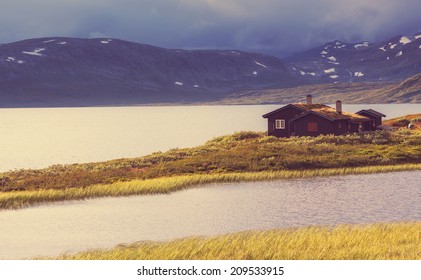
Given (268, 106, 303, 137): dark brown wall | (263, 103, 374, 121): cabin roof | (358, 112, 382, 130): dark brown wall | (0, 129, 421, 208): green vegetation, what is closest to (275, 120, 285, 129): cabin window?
(268, 106, 303, 137): dark brown wall

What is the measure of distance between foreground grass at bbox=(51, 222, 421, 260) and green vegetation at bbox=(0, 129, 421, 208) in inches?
811

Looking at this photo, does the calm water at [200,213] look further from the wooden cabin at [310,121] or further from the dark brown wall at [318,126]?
the wooden cabin at [310,121]

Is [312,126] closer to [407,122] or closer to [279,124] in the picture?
[279,124]

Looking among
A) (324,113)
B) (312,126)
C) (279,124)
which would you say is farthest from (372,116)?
(279,124)

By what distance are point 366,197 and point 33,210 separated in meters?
22.0

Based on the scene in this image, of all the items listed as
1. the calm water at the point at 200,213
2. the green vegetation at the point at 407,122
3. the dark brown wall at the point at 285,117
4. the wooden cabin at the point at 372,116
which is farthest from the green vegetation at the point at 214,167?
the green vegetation at the point at 407,122

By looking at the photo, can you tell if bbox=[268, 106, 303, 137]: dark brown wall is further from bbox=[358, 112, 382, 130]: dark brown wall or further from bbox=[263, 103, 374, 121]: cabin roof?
bbox=[358, 112, 382, 130]: dark brown wall

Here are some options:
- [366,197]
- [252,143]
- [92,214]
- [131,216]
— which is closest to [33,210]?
[92,214]

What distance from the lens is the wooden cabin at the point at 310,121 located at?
3637 inches

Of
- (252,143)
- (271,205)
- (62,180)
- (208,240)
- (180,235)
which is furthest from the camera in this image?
(252,143)

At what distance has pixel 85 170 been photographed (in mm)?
64125

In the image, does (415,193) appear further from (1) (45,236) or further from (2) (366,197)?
(1) (45,236)
